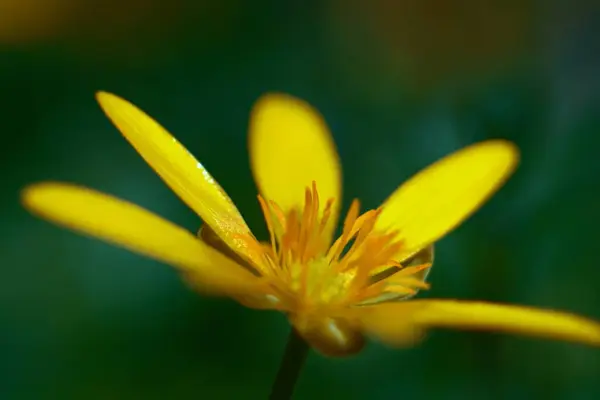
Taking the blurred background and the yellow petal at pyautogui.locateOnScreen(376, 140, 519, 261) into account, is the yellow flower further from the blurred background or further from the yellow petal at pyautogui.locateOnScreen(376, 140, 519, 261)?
the blurred background

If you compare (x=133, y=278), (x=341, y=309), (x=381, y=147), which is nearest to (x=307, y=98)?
(x=381, y=147)

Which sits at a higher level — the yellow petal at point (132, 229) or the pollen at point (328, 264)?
the pollen at point (328, 264)

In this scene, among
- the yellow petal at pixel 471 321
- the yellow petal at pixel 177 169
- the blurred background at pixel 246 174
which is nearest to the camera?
the yellow petal at pixel 471 321

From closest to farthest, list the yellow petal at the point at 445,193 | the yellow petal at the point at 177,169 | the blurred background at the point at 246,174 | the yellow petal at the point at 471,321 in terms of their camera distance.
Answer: the yellow petal at the point at 471,321
the yellow petal at the point at 177,169
the yellow petal at the point at 445,193
the blurred background at the point at 246,174

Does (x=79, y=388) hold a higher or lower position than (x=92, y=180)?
lower

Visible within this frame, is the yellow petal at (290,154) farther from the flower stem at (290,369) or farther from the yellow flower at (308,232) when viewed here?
the flower stem at (290,369)

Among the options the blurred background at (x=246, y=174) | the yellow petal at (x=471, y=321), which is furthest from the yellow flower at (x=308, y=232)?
the blurred background at (x=246, y=174)

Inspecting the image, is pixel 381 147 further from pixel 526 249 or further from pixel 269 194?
pixel 269 194

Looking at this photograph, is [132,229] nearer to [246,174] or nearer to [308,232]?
[308,232]
